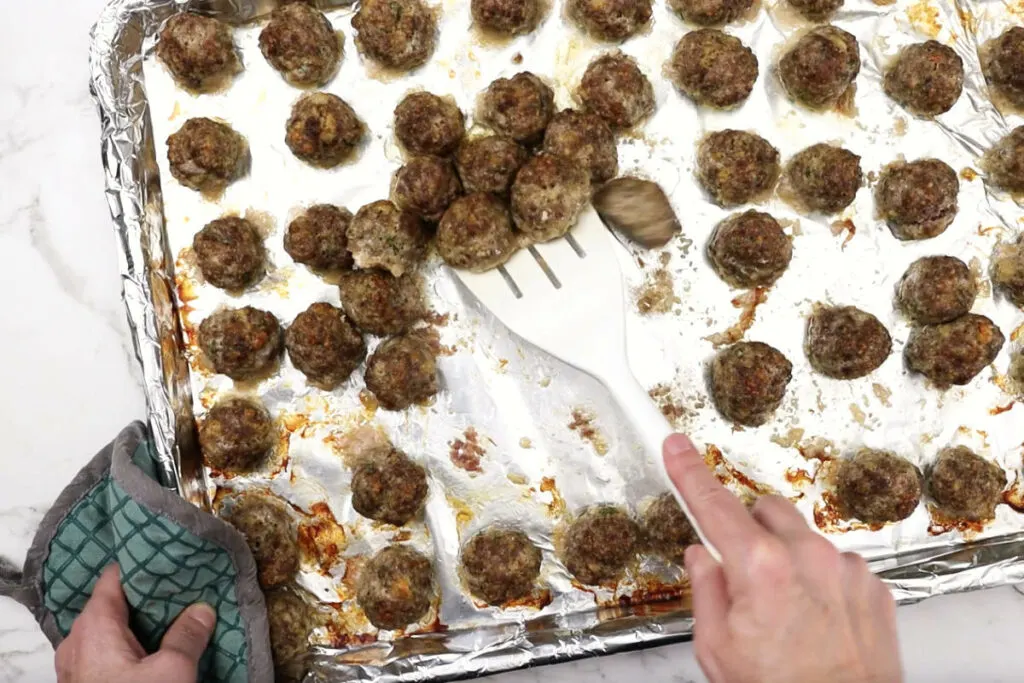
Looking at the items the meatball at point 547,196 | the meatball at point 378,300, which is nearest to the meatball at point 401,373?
the meatball at point 378,300

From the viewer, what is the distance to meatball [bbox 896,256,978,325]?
8.54ft

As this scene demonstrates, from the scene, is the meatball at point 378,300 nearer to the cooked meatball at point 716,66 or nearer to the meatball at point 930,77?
the cooked meatball at point 716,66

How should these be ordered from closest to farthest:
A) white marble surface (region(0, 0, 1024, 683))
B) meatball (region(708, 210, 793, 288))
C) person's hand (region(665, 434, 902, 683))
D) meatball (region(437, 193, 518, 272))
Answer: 1. person's hand (region(665, 434, 902, 683))
2. meatball (region(437, 193, 518, 272))
3. meatball (region(708, 210, 793, 288))
4. white marble surface (region(0, 0, 1024, 683))

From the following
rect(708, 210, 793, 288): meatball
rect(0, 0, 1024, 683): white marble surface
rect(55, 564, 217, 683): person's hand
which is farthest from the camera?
rect(0, 0, 1024, 683): white marble surface

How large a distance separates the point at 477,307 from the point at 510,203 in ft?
1.34

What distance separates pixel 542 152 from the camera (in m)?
2.63

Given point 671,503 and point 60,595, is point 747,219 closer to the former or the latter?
point 671,503

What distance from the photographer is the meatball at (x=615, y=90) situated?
2627 mm

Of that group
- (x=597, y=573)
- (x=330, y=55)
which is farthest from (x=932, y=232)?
(x=330, y=55)

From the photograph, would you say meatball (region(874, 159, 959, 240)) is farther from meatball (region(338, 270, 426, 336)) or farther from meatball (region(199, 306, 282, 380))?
meatball (region(199, 306, 282, 380))

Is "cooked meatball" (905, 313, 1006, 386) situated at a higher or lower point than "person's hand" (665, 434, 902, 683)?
higher

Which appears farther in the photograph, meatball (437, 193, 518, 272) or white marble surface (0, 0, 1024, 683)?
white marble surface (0, 0, 1024, 683)

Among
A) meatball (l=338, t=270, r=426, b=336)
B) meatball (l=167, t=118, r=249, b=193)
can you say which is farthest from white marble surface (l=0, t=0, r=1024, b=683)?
meatball (l=338, t=270, r=426, b=336)

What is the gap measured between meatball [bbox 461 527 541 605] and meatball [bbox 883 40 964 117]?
6.70ft
